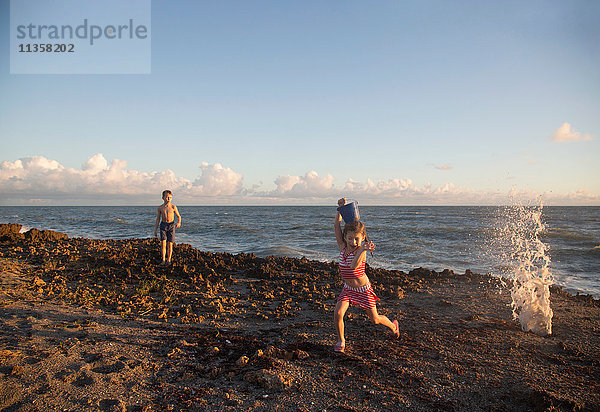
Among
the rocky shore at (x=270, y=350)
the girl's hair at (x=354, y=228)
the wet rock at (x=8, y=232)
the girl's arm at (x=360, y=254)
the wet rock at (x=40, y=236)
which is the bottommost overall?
the rocky shore at (x=270, y=350)

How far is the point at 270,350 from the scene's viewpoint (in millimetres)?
4262

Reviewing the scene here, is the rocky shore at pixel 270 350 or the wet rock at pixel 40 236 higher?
the wet rock at pixel 40 236

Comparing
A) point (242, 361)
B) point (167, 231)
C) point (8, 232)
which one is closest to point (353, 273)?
point (242, 361)

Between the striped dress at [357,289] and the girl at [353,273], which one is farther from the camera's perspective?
the striped dress at [357,289]

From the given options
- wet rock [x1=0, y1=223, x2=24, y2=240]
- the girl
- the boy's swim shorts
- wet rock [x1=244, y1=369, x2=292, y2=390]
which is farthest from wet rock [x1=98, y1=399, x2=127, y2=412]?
wet rock [x1=0, y1=223, x2=24, y2=240]

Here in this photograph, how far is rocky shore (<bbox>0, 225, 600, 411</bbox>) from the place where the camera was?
337cm

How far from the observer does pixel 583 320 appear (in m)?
5.91

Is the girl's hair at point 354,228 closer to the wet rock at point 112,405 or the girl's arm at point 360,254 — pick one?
the girl's arm at point 360,254

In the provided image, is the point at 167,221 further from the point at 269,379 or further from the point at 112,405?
the point at 269,379

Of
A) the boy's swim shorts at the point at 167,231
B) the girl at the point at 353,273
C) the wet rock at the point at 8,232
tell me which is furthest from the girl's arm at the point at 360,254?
the wet rock at the point at 8,232

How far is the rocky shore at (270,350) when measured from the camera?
11.1 feet

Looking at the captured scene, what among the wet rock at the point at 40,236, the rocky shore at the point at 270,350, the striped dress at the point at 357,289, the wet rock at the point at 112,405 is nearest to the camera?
the wet rock at the point at 112,405

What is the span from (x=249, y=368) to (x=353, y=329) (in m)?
1.93

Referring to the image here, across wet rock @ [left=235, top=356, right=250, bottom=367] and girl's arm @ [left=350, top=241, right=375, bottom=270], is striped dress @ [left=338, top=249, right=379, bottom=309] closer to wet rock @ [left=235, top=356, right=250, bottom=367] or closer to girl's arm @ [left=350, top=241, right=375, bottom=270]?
girl's arm @ [left=350, top=241, right=375, bottom=270]
